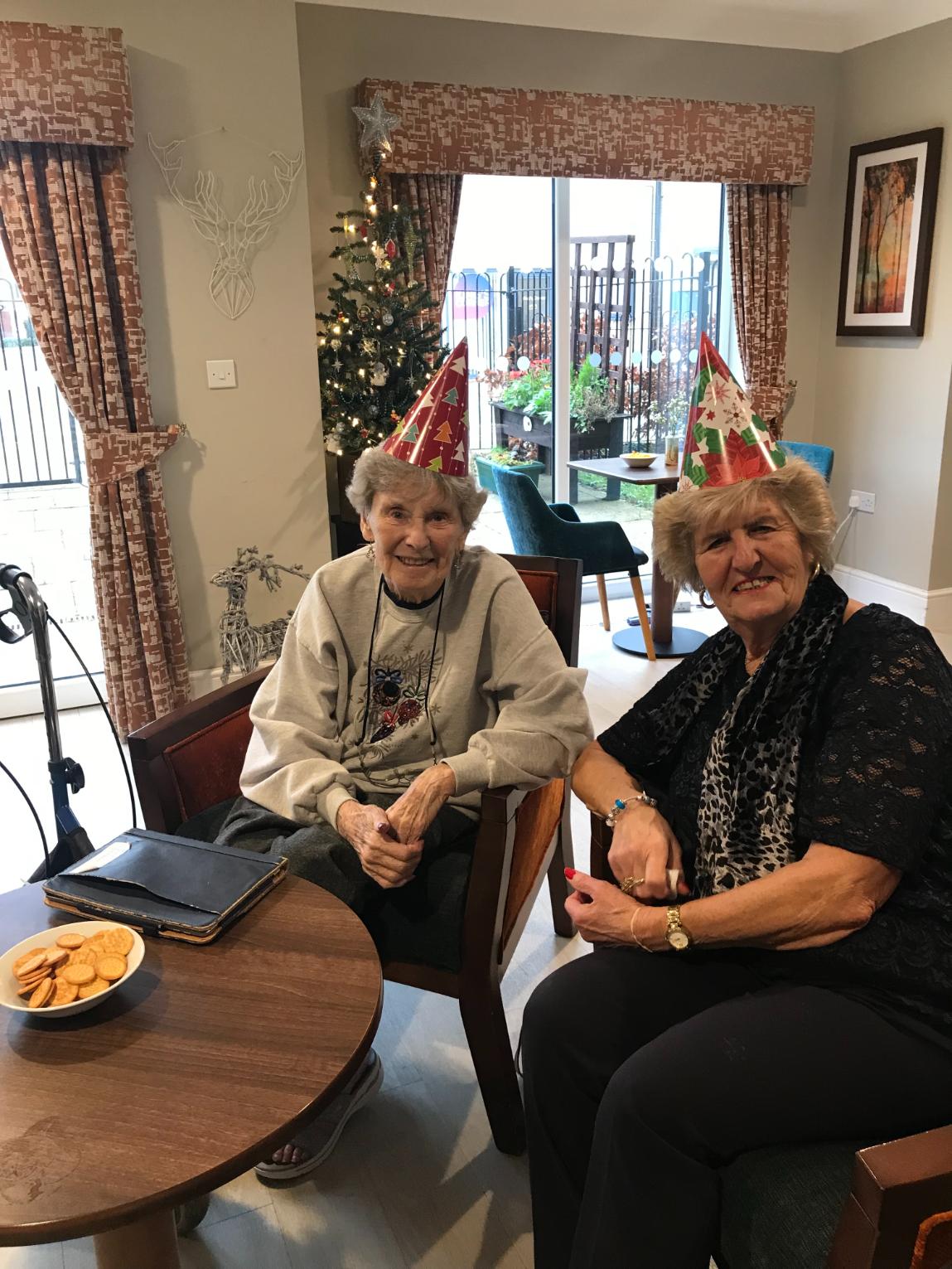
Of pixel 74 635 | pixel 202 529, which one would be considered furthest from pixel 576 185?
pixel 74 635

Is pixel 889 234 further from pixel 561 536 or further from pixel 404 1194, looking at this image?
pixel 404 1194

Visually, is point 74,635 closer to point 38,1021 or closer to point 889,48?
point 38,1021

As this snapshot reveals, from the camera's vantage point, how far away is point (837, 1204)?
0.99 metres

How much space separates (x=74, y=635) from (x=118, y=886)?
9.66 feet

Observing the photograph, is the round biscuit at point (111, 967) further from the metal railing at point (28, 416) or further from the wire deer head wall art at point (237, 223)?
the metal railing at point (28, 416)

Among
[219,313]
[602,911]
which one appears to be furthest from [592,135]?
[602,911]

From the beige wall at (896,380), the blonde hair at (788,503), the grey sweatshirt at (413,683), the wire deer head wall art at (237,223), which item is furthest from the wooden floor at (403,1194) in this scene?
the beige wall at (896,380)

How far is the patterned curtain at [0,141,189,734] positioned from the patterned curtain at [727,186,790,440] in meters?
2.86

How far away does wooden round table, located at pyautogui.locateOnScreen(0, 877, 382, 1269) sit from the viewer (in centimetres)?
90

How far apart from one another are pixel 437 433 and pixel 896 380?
11.6ft

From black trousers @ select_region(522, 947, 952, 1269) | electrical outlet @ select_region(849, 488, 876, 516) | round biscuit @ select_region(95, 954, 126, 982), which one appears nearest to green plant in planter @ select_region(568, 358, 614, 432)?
electrical outlet @ select_region(849, 488, 876, 516)

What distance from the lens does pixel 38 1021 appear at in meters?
1.11

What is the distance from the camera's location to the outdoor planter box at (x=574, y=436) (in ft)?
15.9

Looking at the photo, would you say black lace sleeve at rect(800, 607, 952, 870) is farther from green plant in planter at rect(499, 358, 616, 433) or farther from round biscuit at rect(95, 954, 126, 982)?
green plant in planter at rect(499, 358, 616, 433)
